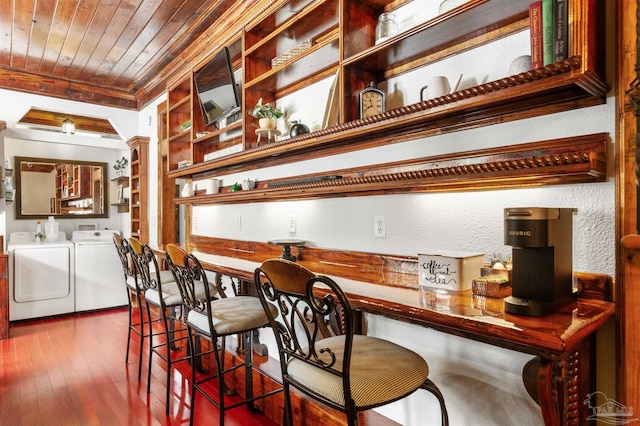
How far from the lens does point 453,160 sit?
1648 mm

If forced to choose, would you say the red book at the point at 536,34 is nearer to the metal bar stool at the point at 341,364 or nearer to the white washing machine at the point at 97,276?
the metal bar stool at the point at 341,364

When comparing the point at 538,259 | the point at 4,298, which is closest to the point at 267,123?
the point at 538,259

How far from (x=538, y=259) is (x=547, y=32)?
722 mm

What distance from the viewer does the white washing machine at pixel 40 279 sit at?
427 cm

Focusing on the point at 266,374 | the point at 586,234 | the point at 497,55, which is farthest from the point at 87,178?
the point at 586,234

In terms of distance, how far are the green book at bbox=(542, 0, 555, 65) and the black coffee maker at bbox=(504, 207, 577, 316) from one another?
0.49m

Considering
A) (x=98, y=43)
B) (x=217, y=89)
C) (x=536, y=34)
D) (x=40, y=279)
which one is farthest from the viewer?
(x=40, y=279)

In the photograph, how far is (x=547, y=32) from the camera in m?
1.21

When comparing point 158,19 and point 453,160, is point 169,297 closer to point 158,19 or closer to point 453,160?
point 453,160

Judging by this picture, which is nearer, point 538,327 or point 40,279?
point 538,327

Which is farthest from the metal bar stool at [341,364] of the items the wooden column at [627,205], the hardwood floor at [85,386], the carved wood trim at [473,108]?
the hardwood floor at [85,386]

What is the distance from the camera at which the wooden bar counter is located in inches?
37.3

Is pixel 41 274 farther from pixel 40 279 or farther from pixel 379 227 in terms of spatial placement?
pixel 379 227

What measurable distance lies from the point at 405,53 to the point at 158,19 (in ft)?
7.51
